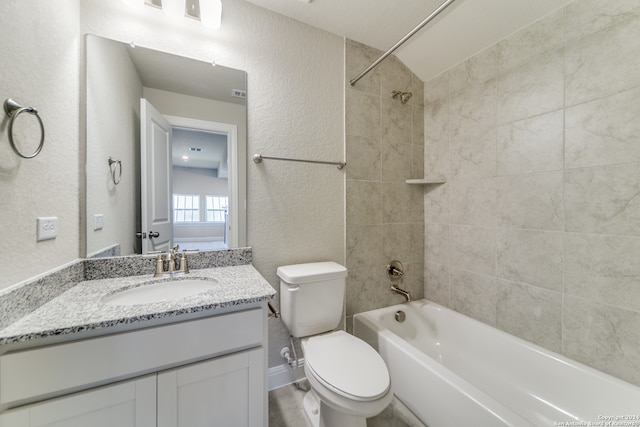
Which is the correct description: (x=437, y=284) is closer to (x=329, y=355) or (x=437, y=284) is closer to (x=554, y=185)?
(x=554, y=185)

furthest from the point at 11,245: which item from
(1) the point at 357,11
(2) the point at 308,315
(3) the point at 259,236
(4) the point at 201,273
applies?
(1) the point at 357,11

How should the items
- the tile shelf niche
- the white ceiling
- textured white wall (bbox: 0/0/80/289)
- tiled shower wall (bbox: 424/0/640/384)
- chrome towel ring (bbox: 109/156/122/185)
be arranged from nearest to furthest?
textured white wall (bbox: 0/0/80/289), tiled shower wall (bbox: 424/0/640/384), chrome towel ring (bbox: 109/156/122/185), the white ceiling, the tile shelf niche

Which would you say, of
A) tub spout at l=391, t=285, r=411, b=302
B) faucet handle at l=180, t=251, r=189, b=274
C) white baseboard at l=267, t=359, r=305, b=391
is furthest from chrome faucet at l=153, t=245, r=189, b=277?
tub spout at l=391, t=285, r=411, b=302

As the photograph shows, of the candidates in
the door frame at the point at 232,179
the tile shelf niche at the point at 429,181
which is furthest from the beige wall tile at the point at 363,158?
the door frame at the point at 232,179

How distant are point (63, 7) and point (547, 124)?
8.08 feet

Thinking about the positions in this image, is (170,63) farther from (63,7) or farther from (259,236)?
(259,236)

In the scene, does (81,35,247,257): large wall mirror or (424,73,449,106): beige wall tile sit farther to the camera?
(424,73,449,106): beige wall tile

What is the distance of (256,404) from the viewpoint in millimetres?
941

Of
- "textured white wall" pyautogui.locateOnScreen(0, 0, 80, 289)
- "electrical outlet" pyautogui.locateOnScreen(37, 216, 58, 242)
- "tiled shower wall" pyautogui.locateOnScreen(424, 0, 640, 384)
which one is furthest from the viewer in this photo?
"tiled shower wall" pyautogui.locateOnScreen(424, 0, 640, 384)

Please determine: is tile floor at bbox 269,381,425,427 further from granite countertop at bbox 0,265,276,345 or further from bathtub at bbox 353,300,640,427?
granite countertop at bbox 0,265,276,345

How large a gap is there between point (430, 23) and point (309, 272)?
186 centimetres

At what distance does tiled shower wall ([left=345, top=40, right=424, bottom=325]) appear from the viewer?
177cm

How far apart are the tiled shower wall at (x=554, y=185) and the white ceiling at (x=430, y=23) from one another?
0.08m

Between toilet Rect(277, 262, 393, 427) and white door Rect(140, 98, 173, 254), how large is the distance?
0.71 meters
